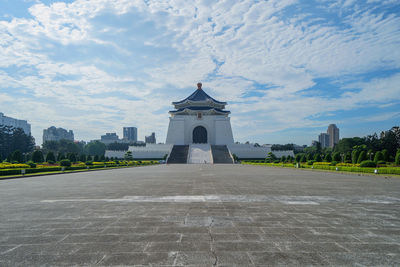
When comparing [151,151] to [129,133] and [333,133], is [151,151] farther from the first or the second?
[129,133]

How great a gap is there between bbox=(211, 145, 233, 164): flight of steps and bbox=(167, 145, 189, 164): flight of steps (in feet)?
15.1

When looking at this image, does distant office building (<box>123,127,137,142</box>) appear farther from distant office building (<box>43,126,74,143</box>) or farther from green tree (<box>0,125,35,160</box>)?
green tree (<box>0,125,35,160</box>)

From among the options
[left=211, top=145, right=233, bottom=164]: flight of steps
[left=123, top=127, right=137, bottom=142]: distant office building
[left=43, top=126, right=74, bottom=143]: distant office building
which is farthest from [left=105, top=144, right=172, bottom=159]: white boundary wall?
[left=123, top=127, right=137, bottom=142]: distant office building

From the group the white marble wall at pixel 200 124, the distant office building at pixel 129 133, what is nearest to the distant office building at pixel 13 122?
the distant office building at pixel 129 133

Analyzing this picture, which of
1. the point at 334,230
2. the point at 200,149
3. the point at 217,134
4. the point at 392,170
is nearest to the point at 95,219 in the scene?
the point at 334,230

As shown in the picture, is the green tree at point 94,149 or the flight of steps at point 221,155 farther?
the green tree at point 94,149

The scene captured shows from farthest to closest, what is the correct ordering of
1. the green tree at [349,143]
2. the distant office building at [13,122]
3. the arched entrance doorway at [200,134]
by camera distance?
the distant office building at [13,122] → the arched entrance doorway at [200,134] → the green tree at [349,143]

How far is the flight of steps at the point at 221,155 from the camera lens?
3898 cm

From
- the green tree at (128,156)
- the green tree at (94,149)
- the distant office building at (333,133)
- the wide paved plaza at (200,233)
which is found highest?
the distant office building at (333,133)

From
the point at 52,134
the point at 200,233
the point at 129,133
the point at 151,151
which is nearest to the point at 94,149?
the point at 151,151

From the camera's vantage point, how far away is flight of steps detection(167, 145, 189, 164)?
39.6m

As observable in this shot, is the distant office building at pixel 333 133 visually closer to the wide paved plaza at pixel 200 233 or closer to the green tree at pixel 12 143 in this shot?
the green tree at pixel 12 143

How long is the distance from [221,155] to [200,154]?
3.33 metres

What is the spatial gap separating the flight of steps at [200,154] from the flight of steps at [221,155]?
2.87 ft
